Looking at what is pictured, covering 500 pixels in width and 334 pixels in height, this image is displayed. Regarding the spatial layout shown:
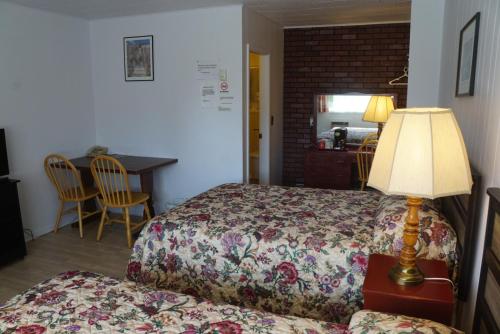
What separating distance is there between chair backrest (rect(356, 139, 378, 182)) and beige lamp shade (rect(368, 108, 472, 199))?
2758 mm

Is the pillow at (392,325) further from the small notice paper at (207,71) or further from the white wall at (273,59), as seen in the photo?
the small notice paper at (207,71)

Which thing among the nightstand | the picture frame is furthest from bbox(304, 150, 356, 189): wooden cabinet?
the nightstand

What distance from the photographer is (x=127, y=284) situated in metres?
1.66

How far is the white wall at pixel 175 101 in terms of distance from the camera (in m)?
3.86

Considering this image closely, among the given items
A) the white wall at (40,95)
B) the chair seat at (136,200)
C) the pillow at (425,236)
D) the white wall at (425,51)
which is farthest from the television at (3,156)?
the white wall at (425,51)

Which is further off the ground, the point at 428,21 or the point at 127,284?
the point at 428,21

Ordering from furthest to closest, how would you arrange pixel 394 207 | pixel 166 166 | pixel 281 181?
pixel 281 181, pixel 166 166, pixel 394 207

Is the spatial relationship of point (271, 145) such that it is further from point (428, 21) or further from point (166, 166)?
point (428, 21)

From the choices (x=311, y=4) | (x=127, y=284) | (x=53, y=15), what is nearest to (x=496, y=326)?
(x=127, y=284)

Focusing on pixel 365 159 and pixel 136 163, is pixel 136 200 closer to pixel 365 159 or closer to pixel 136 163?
pixel 136 163

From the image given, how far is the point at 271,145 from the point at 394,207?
9.49 ft

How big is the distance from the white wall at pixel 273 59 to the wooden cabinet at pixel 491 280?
2802mm

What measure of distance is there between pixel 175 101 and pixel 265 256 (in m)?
2.50

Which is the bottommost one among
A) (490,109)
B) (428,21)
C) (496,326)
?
(496,326)
